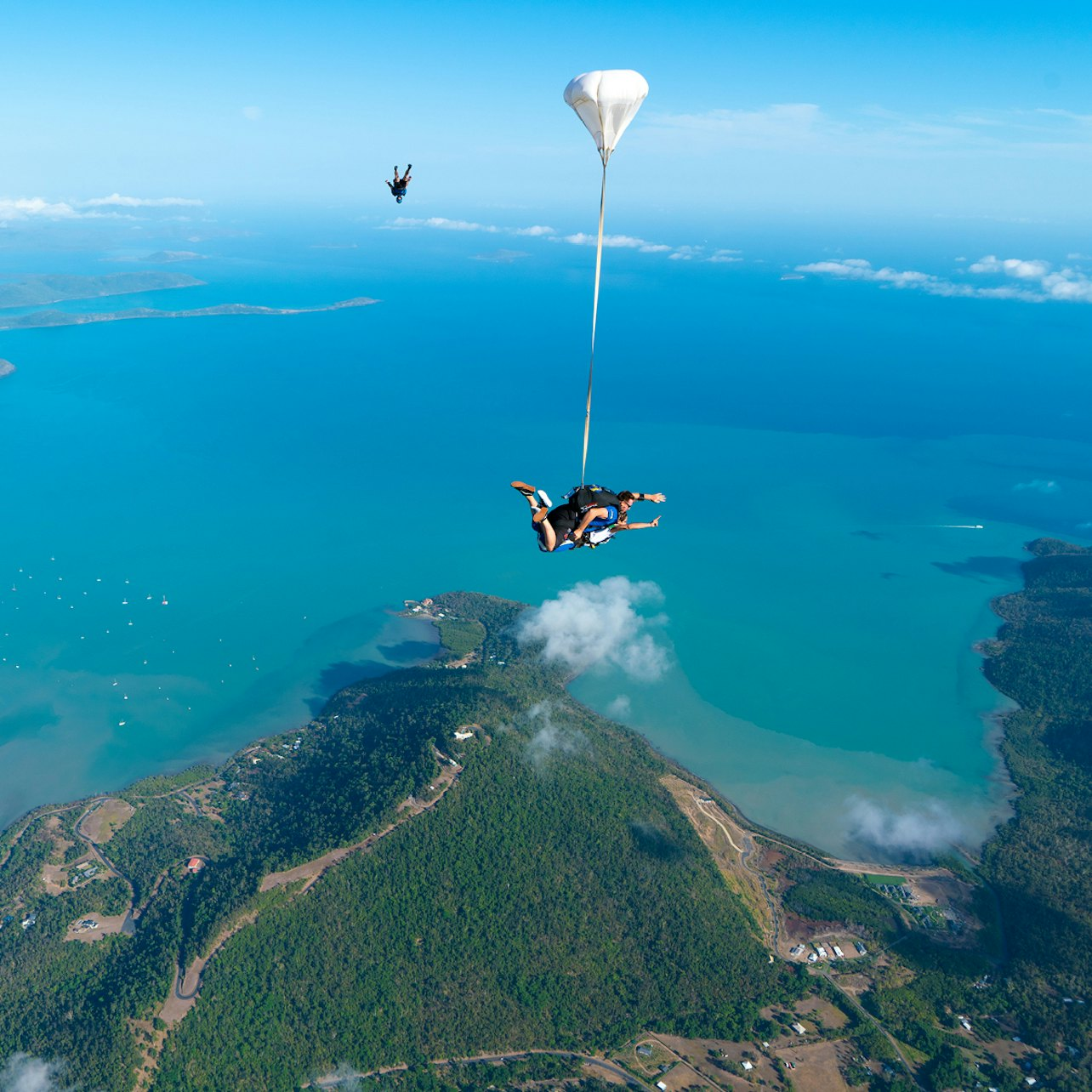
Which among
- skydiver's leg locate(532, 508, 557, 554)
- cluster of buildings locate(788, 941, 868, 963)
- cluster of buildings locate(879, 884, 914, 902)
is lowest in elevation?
cluster of buildings locate(879, 884, 914, 902)

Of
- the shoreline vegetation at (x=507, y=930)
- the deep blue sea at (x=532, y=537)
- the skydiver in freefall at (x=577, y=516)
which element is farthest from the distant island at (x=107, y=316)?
the skydiver in freefall at (x=577, y=516)

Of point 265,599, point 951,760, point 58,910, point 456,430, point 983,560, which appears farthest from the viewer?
point 456,430

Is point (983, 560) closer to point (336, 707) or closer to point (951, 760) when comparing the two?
point (951, 760)

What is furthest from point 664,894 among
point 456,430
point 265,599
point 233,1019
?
point 456,430

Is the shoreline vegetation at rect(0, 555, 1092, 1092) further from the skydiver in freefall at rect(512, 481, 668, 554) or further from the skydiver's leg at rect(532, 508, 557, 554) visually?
the skydiver's leg at rect(532, 508, 557, 554)

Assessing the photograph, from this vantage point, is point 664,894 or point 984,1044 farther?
point 664,894

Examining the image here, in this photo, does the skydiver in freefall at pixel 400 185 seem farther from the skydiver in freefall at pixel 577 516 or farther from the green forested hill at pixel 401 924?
the green forested hill at pixel 401 924

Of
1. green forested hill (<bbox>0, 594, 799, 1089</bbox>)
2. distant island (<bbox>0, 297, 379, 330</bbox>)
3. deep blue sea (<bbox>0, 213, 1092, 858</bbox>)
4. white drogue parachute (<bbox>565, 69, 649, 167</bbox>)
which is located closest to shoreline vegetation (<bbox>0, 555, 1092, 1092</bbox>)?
green forested hill (<bbox>0, 594, 799, 1089</bbox>)
